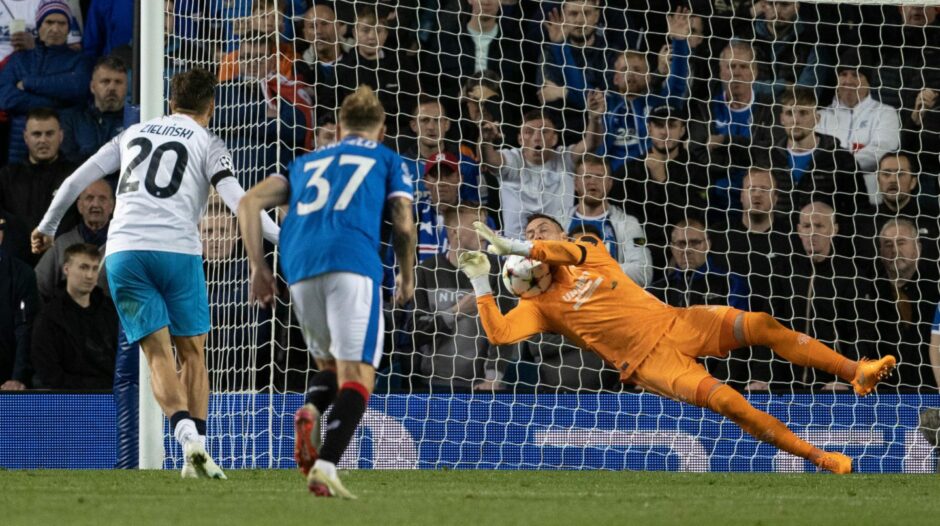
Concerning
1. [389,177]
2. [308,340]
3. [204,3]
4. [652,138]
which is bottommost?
[308,340]

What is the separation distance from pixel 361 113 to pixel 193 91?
178cm

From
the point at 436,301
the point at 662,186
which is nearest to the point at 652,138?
the point at 662,186

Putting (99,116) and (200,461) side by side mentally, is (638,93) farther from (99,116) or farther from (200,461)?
(200,461)

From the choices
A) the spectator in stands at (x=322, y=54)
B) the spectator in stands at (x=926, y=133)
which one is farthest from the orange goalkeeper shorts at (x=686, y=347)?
the spectator in stands at (x=926, y=133)

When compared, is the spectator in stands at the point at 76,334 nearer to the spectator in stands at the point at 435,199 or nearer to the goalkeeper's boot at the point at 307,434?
the spectator in stands at the point at 435,199

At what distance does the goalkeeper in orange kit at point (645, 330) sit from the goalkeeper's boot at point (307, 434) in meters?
2.79

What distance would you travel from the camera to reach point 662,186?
10.8m

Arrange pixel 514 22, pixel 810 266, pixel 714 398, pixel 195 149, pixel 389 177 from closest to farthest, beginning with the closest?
pixel 389 177
pixel 195 149
pixel 714 398
pixel 810 266
pixel 514 22

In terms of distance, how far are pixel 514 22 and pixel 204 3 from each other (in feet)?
9.60

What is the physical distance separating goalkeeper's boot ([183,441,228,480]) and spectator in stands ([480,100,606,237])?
160 inches

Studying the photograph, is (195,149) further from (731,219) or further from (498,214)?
(731,219)

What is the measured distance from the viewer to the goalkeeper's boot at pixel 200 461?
6.97 metres

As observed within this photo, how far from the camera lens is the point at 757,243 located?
34.1 ft

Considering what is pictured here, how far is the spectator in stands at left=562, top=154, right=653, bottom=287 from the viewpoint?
1046cm
